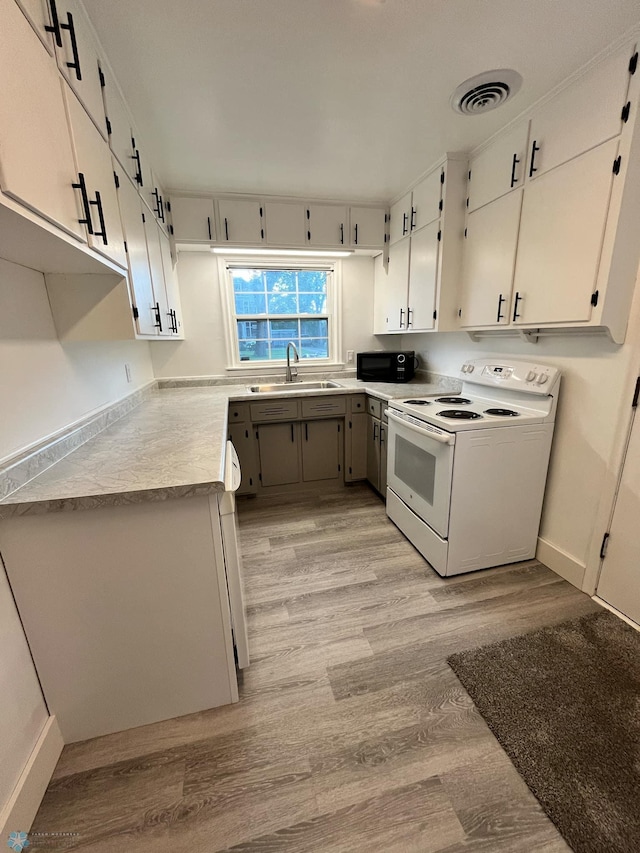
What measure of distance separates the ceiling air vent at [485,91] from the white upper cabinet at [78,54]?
1572 mm

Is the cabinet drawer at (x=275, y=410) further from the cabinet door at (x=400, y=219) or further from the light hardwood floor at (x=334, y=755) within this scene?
the cabinet door at (x=400, y=219)

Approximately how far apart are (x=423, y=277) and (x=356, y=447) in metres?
1.54

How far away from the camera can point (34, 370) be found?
1.30 m

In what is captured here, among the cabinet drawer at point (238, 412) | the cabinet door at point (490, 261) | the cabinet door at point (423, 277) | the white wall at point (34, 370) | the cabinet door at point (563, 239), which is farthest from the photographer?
the cabinet drawer at point (238, 412)

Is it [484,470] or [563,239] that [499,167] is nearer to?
[563,239]

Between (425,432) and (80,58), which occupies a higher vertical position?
(80,58)

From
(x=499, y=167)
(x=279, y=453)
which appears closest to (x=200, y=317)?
(x=279, y=453)

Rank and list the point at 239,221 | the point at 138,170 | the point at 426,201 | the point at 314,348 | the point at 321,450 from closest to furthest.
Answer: the point at 138,170, the point at 426,201, the point at 239,221, the point at 321,450, the point at 314,348

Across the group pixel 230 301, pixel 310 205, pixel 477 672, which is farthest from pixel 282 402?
pixel 477 672

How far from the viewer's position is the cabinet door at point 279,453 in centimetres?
301

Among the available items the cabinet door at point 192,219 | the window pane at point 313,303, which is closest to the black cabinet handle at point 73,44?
the cabinet door at point 192,219

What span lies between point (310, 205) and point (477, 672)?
3.40 m

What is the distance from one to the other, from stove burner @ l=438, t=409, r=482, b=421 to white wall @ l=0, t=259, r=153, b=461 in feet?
6.41

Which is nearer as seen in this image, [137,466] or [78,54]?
[78,54]
